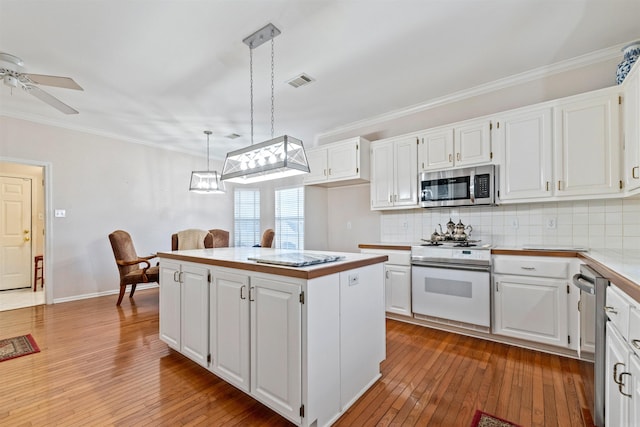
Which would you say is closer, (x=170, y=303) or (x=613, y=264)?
(x=613, y=264)

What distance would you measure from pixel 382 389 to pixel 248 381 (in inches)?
35.9

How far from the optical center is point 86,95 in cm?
329

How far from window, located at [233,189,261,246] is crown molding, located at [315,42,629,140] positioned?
124 inches

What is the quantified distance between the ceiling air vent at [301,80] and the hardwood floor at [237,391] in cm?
275

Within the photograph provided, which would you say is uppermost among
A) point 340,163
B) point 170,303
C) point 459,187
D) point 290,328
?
point 340,163

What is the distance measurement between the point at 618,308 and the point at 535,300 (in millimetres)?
1431

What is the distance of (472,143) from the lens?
3043 mm

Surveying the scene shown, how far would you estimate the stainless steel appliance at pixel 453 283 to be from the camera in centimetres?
274

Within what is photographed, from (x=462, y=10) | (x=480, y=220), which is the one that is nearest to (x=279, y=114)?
(x=462, y=10)

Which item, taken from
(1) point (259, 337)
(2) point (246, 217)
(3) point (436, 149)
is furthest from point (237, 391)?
(2) point (246, 217)

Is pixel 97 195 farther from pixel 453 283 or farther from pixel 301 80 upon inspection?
pixel 453 283

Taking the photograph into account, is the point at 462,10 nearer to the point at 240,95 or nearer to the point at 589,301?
the point at 589,301

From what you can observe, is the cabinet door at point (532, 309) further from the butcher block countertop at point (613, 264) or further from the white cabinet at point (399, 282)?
the white cabinet at point (399, 282)

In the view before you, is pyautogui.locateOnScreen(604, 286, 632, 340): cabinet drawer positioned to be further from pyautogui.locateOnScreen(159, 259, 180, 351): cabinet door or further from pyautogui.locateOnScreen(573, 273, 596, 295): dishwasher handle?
pyautogui.locateOnScreen(159, 259, 180, 351): cabinet door
